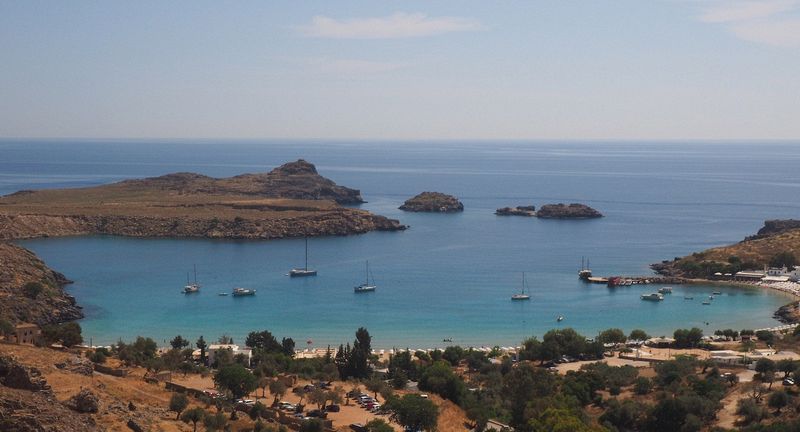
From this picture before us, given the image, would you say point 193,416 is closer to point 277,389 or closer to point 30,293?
point 277,389

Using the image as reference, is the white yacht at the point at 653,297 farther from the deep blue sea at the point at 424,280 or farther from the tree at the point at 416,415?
the tree at the point at 416,415

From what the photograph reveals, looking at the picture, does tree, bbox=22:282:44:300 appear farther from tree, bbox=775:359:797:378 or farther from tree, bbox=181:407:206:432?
tree, bbox=775:359:797:378

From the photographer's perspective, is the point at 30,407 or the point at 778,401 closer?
the point at 30,407

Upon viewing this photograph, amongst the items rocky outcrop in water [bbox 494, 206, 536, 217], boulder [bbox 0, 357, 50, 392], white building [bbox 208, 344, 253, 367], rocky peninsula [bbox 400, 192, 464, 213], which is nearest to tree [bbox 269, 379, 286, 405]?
white building [bbox 208, 344, 253, 367]

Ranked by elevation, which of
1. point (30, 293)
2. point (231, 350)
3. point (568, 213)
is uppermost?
point (231, 350)

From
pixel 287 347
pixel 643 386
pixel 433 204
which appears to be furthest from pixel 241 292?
pixel 433 204

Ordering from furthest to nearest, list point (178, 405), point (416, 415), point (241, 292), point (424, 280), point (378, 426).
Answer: point (424, 280) < point (241, 292) < point (416, 415) < point (378, 426) < point (178, 405)

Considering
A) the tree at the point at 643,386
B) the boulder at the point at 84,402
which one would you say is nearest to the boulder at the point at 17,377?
the boulder at the point at 84,402

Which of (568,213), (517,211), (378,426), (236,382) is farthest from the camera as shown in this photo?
(517,211)

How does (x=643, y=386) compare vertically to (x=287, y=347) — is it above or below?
above
